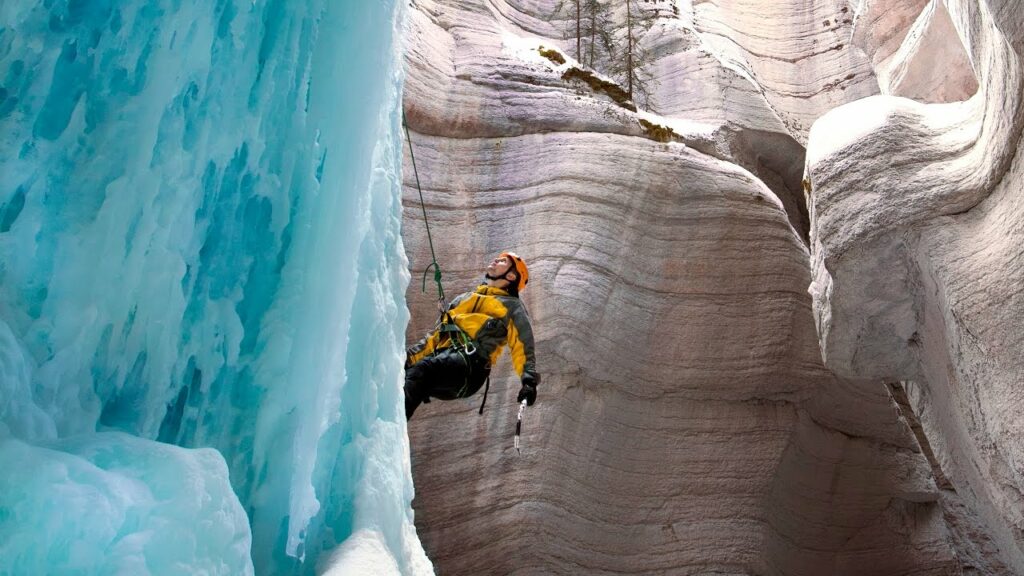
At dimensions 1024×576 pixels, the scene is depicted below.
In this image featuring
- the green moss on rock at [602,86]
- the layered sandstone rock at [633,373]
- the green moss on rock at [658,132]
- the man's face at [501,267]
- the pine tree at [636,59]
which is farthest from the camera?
the pine tree at [636,59]

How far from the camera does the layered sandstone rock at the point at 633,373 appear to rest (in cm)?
862

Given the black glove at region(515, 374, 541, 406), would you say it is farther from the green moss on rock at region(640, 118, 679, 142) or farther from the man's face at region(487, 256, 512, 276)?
the green moss on rock at region(640, 118, 679, 142)

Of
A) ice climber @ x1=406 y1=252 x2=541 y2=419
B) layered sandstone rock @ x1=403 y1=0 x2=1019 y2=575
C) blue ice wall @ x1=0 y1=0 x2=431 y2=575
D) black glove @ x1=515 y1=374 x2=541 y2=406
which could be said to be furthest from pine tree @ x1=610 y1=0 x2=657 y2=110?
blue ice wall @ x1=0 y1=0 x2=431 y2=575

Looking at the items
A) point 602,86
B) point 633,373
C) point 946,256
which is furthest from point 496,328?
point 602,86

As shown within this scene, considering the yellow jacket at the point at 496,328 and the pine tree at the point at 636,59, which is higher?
the pine tree at the point at 636,59

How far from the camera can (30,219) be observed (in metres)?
2.34

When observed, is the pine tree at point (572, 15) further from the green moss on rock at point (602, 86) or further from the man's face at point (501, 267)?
the man's face at point (501, 267)

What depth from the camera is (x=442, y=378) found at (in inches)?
254

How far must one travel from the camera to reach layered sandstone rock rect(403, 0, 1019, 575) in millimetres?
8617

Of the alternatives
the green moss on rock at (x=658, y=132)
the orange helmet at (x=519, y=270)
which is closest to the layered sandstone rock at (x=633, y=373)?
the green moss on rock at (x=658, y=132)

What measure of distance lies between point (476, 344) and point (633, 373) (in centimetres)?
305

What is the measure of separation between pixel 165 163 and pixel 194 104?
24 centimetres

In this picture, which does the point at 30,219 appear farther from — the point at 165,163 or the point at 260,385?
the point at 260,385

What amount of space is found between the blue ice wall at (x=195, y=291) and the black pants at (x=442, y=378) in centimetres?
263
